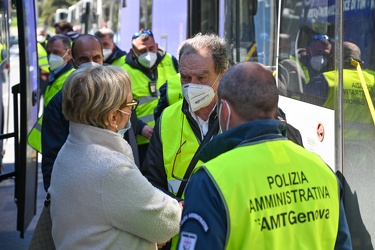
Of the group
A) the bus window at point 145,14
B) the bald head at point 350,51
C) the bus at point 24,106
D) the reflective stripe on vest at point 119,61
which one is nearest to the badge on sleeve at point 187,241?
the bald head at point 350,51

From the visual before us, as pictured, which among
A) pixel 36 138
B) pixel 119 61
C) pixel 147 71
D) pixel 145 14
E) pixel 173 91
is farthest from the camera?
pixel 145 14

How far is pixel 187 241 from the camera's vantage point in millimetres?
2422

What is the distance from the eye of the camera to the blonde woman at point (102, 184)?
2.93 metres

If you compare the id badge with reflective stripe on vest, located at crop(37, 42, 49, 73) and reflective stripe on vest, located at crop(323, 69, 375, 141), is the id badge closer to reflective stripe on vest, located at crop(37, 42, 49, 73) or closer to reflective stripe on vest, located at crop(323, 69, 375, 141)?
reflective stripe on vest, located at crop(323, 69, 375, 141)

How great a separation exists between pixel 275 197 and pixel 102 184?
716 mm

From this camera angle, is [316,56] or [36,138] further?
[36,138]

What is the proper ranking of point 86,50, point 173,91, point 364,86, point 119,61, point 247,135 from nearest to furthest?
point 247,135 < point 364,86 < point 86,50 < point 173,91 < point 119,61

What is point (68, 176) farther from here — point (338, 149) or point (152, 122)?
point (152, 122)

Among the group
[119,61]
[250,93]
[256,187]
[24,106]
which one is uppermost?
[250,93]

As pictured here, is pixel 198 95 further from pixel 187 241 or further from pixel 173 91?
Answer: pixel 173 91

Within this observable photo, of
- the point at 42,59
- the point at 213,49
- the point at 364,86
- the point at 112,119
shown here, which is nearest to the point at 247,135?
the point at 112,119

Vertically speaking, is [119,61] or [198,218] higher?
[198,218]

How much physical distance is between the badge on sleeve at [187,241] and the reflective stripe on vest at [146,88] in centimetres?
429

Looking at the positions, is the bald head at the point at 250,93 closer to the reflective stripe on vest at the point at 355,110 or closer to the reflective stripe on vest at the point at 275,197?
the reflective stripe on vest at the point at 275,197
